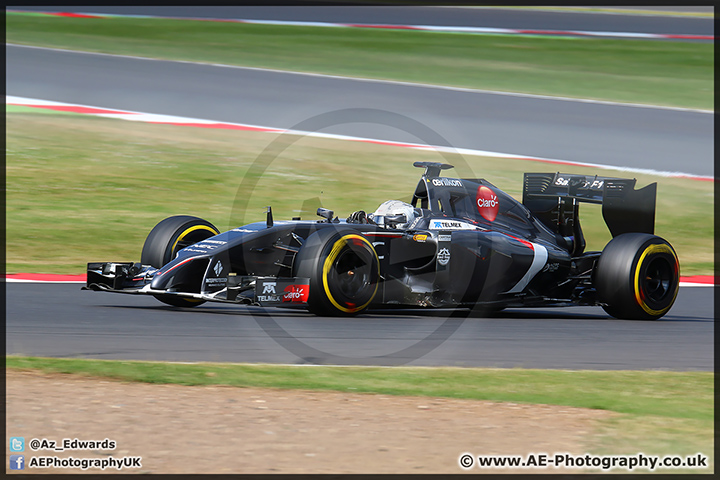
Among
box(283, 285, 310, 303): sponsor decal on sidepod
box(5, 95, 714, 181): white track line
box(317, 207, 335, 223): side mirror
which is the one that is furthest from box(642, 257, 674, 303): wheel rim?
box(5, 95, 714, 181): white track line

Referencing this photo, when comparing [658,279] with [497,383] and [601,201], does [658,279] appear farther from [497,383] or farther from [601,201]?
[497,383]

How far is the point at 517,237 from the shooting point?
9.82m

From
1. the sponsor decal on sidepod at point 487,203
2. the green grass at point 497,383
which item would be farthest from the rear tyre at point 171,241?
the sponsor decal on sidepod at point 487,203

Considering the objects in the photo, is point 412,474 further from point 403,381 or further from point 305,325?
point 305,325

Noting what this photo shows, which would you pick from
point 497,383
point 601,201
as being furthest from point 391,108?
point 497,383

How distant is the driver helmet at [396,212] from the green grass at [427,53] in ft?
49.1

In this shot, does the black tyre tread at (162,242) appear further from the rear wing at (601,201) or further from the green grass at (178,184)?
the rear wing at (601,201)

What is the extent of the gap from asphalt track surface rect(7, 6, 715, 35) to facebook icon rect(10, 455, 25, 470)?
2912 cm

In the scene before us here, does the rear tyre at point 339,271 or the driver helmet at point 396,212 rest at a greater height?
the driver helmet at point 396,212

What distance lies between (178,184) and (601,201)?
26.5ft

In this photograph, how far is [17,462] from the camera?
478 centimetres

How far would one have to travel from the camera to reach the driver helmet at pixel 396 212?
9.59 metres

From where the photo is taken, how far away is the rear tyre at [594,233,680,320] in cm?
965

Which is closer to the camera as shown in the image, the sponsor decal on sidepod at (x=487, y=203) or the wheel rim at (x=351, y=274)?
the wheel rim at (x=351, y=274)
